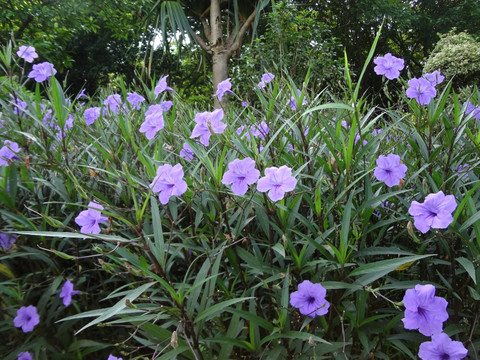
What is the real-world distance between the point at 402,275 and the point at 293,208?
337mm

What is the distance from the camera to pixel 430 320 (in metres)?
0.79

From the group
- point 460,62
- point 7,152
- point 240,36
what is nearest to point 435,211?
point 7,152

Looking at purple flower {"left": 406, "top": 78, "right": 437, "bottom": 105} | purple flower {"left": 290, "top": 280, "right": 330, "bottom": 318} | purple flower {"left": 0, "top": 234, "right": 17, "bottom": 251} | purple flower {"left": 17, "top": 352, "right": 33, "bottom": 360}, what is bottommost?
purple flower {"left": 17, "top": 352, "right": 33, "bottom": 360}

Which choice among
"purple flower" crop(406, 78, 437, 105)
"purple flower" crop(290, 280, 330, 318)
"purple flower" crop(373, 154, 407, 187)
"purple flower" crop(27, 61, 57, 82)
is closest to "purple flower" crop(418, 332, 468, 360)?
"purple flower" crop(290, 280, 330, 318)

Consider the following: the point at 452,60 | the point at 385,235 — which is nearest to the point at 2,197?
the point at 385,235

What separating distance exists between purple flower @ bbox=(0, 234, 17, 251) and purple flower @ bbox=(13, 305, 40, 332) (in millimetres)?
162

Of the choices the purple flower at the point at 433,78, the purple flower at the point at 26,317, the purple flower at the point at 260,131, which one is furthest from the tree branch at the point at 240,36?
the purple flower at the point at 26,317

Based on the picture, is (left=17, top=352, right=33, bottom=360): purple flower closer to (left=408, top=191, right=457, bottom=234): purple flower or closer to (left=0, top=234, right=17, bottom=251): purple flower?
(left=0, top=234, right=17, bottom=251): purple flower

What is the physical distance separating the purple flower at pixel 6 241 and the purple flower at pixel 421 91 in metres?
1.14

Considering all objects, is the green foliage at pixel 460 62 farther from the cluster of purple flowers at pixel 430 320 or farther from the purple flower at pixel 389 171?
the cluster of purple flowers at pixel 430 320

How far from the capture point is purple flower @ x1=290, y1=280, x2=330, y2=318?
2.69ft

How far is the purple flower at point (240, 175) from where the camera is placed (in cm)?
87

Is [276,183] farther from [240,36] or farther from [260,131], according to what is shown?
[240,36]

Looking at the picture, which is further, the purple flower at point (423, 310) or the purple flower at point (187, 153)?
the purple flower at point (187, 153)
